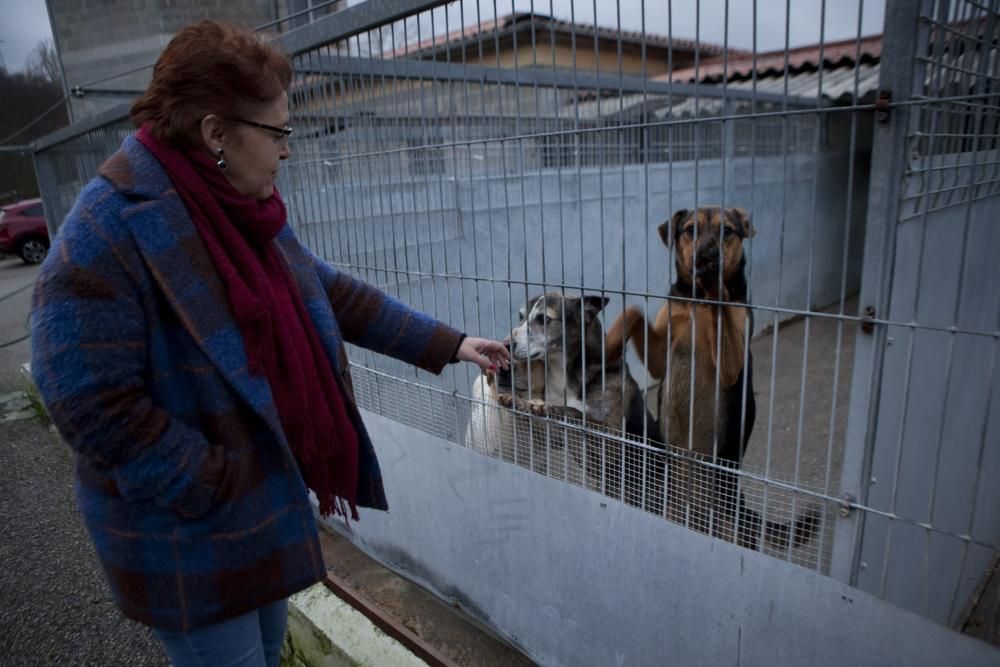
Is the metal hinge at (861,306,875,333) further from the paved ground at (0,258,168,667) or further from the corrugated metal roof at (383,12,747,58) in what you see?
the paved ground at (0,258,168,667)

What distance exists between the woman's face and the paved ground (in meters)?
2.34

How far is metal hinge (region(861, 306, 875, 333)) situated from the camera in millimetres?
1438

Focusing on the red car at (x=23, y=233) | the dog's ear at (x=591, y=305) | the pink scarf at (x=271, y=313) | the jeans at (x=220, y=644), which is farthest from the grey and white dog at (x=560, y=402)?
the red car at (x=23, y=233)

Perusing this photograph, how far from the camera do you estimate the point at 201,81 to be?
4.31 feet

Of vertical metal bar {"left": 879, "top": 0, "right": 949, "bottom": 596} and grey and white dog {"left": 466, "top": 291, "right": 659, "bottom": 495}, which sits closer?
vertical metal bar {"left": 879, "top": 0, "right": 949, "bottom": 596}

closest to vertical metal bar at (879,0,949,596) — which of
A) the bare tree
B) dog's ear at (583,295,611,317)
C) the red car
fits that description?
dog's ear at (583,295,611,317)

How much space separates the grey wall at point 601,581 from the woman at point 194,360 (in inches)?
39.9

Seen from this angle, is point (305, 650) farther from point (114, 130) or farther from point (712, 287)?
point (114, 130)

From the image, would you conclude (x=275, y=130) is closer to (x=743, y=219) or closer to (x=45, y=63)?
(x=743, y=219)

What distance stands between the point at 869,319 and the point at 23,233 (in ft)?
61.4

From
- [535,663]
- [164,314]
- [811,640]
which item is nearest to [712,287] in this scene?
[811,640]

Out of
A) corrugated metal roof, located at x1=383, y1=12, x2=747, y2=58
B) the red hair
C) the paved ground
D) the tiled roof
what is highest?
the tiled roof

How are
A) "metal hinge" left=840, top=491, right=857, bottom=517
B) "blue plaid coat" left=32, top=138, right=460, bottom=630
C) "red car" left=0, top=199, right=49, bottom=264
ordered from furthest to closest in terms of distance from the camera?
"red car" left=0, top=199, right=49, bottom=264
"metal hinge" left=840, top=491, right=857, bottom=517
"blue plaid coat" left=32, top=138, right=460, bottom=630

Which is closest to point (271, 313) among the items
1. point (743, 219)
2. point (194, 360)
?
point (194, 360)
